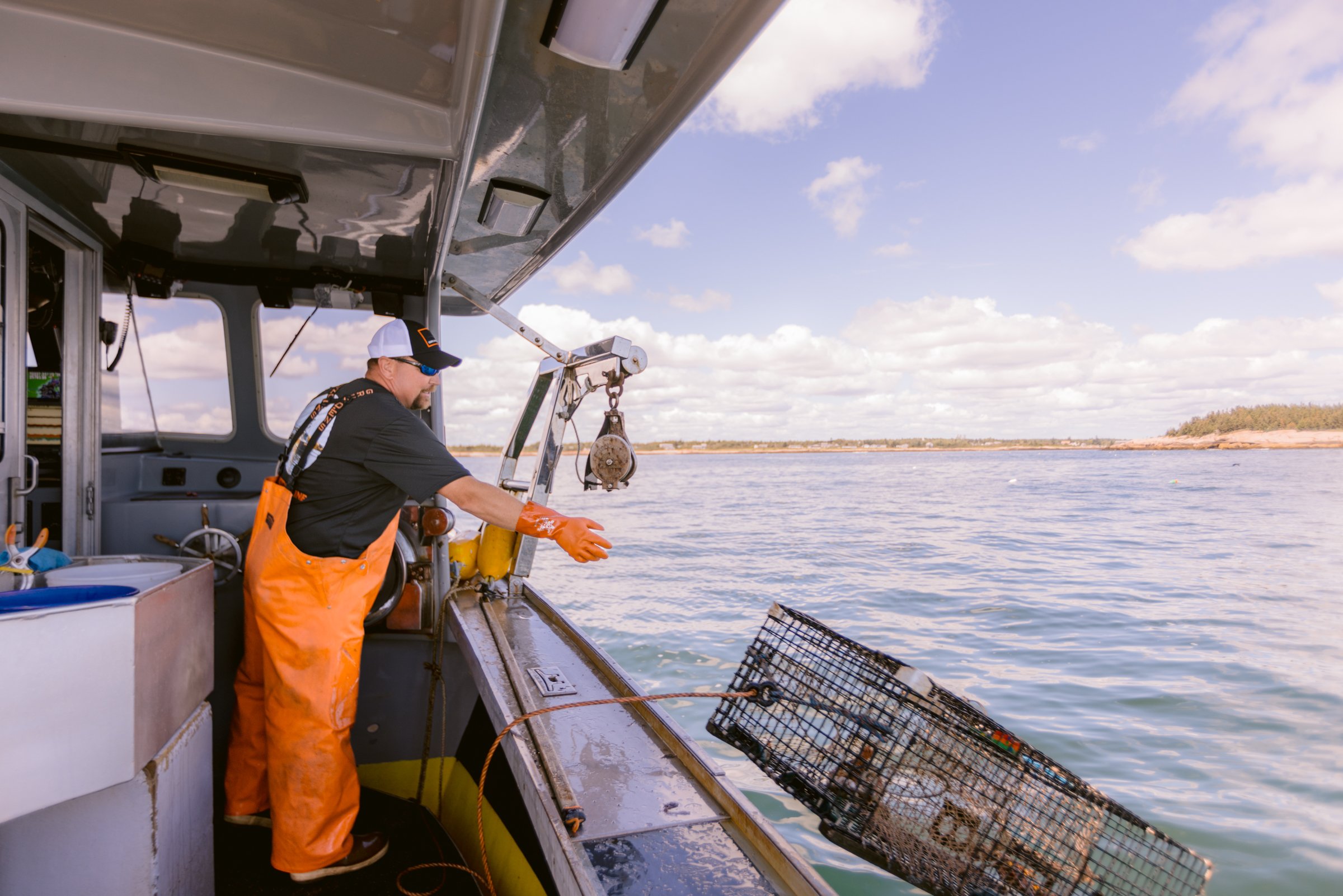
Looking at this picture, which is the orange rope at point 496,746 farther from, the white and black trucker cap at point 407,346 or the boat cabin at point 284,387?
the white and black trucker cap at point 407,346

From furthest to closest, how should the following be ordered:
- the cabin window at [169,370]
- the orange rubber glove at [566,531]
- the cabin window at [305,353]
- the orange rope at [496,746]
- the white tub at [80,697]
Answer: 1. the cabin window at [305,353]
2. the cabin window at [169,370]
3. the orange rubber glove at [566,531]
4. the orange rope at [496,746]
5. the white tub at [80,697]

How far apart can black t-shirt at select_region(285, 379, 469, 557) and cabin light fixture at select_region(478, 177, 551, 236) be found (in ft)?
2.83

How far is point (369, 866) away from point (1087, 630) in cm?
842

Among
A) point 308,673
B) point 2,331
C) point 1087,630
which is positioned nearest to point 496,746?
point 308,673

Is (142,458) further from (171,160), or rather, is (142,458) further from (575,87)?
(575,87)

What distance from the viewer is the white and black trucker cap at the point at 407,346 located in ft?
8.52

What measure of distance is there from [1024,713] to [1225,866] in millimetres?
1992

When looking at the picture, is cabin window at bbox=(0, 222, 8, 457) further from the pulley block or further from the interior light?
the pulley block

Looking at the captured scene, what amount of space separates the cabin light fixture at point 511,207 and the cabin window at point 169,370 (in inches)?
83.5

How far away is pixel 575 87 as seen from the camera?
1870 millimetres

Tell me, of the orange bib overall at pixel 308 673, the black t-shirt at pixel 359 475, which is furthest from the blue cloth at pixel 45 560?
the black t-shirt at pixel 359 475

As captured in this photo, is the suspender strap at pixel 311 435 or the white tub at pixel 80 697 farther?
the suspender strap at pixel 311 435

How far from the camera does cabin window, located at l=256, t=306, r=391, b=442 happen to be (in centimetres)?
402

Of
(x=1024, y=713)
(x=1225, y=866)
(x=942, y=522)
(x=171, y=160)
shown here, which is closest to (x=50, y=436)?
(x=171, y=160)
